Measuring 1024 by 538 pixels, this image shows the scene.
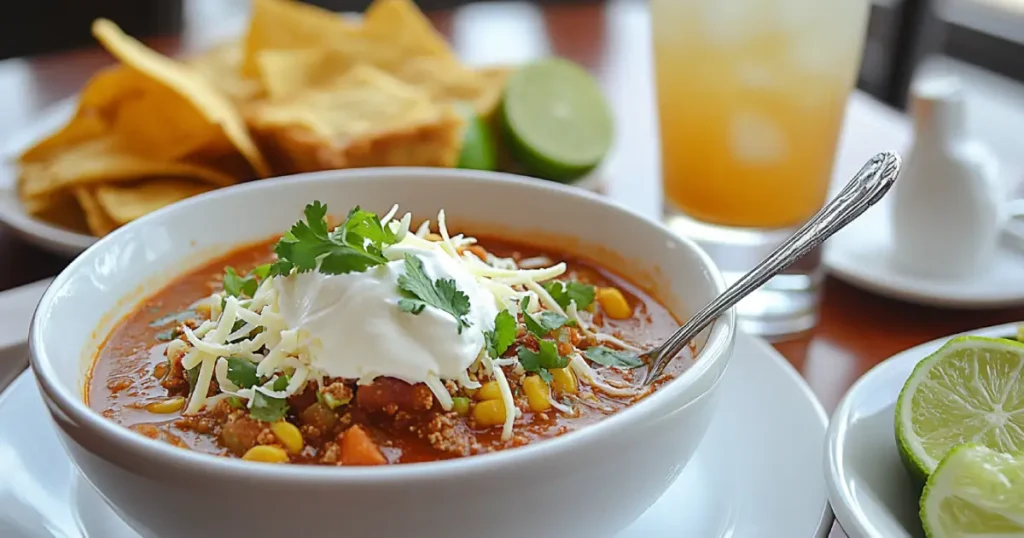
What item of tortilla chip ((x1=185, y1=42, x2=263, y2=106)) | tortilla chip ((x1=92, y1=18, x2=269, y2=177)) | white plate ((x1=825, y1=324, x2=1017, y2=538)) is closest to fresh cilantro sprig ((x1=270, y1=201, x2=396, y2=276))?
white plate ((x1=825, y1=324, x2=1017, y2=538))

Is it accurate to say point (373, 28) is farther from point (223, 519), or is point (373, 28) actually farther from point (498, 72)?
point (223, 519)

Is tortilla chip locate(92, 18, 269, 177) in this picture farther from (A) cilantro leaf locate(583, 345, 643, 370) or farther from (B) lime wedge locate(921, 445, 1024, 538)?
(B) lime wedge locate(921, 445, 1024, 538)

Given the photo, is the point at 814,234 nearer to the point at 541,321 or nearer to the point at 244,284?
the point at 541,321

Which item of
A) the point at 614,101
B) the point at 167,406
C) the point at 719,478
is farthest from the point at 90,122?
the point at 719,478

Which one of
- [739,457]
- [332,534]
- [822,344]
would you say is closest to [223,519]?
[332,534]

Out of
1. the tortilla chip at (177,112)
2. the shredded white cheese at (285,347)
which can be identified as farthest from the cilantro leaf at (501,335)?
the tortilla chip at (177,112)

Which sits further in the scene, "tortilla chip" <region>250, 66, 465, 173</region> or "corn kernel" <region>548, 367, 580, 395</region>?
"tortilla chip" <region>250, 66, 465, 173</region>

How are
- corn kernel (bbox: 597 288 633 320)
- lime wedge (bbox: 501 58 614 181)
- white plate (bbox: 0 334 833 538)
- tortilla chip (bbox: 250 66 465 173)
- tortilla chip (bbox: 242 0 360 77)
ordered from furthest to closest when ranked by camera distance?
tortilla chip (bbox: 242 0 360 77)
lime wedge (bbox: 501 58 614 181)
tortilla chip (bbox: 250 66 465 173)
corn kernel (bbox: 597 288 633 320)
white plate (bbox: 0 334 833 538)
